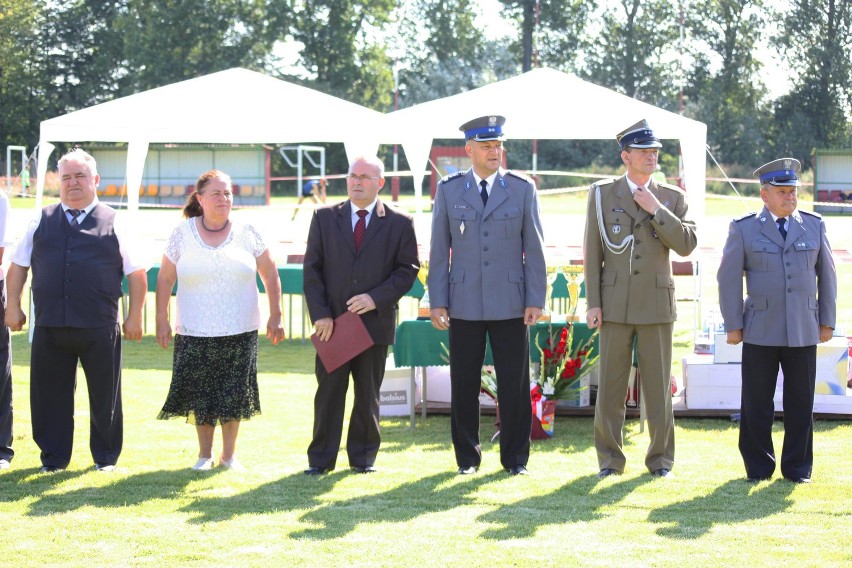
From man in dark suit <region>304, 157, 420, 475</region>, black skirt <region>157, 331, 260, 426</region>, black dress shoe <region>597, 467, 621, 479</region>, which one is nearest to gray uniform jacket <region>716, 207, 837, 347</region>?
black dress shoe <region>597, 467, 621, 479</region>

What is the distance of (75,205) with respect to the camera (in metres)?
6.04

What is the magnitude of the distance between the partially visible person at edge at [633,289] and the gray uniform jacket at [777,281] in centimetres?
24

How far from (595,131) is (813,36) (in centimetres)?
3875

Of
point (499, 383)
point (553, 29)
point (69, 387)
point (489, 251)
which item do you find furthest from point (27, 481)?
Result: point (553, 29)

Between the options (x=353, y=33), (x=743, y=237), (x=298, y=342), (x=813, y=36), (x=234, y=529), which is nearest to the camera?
(x=234, y=529)

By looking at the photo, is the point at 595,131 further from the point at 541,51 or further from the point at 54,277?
the point at 541,51

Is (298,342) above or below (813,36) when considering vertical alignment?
below

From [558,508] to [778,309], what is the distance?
4.58 ft

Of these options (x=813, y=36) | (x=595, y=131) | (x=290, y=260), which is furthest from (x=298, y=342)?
(x=813, y=36)

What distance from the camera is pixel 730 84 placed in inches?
1989

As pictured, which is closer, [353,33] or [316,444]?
[316,444]

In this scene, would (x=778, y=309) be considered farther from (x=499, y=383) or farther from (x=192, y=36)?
(x=192, y=36)

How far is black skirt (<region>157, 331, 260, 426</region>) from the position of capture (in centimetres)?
614

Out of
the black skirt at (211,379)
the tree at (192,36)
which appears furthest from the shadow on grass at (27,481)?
the tree at (192,36)
